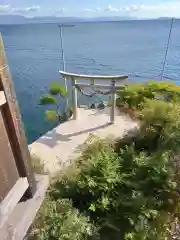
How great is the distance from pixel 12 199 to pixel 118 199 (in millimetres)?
1720

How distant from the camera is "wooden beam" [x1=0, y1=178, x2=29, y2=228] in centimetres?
161

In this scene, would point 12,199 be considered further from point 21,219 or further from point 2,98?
point 2,98

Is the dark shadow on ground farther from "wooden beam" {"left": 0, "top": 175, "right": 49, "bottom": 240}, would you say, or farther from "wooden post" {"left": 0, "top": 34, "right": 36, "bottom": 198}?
"wooden post" {"left": 0, "top": 34, "right": 36, "bottom": 198}

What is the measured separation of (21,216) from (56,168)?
2120 mm

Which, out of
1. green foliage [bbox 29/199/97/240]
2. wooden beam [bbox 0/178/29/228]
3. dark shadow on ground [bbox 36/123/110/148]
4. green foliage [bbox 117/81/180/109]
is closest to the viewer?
wooden beam [bbox 0/178/29/228]

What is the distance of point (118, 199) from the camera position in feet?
10.3

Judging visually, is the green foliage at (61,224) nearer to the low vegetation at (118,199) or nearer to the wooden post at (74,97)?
the low vegetation at (118,199)

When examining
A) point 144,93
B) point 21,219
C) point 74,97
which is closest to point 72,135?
point 74,97

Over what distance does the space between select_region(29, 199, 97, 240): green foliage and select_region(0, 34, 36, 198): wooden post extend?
947 mm

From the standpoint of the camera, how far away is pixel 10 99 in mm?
1578

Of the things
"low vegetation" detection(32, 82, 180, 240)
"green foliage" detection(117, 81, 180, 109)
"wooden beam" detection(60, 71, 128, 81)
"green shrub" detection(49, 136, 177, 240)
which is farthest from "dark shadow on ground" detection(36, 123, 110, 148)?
"green shrub" detection(49, 136, 177, 240)

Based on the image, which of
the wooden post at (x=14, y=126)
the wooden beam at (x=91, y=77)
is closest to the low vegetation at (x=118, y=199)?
the wooden post at (x=14, y=126)

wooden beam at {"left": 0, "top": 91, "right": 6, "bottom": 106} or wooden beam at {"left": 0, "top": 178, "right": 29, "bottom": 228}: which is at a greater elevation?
wooden beam at {"left": 0, "top": 91, "right": 6, "bottom": 106}

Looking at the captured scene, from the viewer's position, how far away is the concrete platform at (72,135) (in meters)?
4.25
